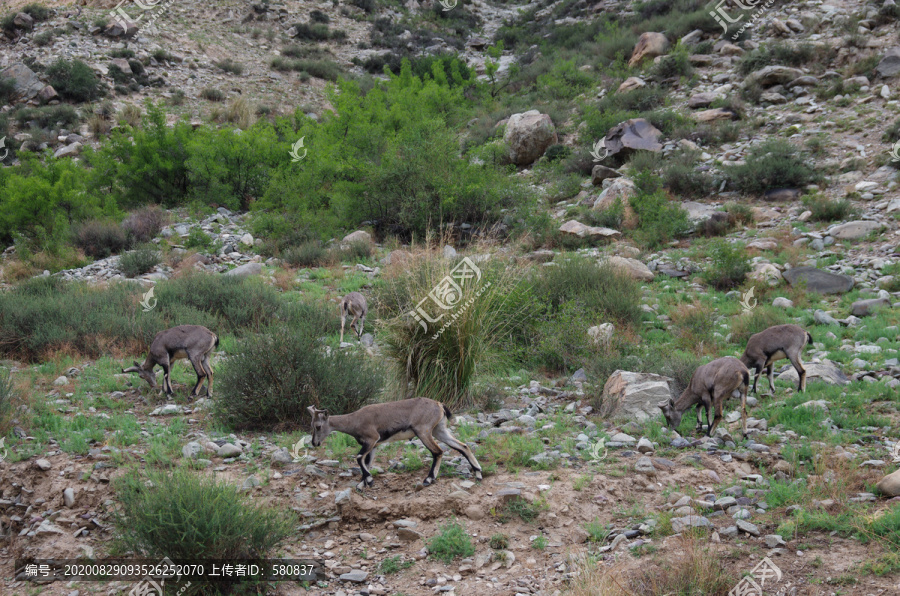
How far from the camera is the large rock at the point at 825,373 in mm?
7418

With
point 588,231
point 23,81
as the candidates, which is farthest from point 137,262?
point 23,81

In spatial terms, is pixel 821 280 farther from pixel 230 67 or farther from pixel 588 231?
pixel 230 67

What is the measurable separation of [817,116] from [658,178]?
18.8 ft

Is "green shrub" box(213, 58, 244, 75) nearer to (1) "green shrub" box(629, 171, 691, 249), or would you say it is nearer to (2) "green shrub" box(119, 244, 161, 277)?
(2) "green shrub" box(119, 244, 161, 277)

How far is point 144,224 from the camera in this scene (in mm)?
17703

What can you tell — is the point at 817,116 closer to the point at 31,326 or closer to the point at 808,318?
the point at 808,318

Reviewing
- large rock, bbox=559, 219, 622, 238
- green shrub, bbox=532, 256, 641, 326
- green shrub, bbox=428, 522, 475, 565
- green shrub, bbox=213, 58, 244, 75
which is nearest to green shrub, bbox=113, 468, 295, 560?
green shrub, bbox=428, 522, 475, 565

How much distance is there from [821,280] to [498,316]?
6085mm

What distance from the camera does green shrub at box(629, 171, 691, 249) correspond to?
48.5 feet

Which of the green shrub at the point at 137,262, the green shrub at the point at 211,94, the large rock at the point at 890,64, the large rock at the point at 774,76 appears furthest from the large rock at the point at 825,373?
the green shrub at the point at 211,94

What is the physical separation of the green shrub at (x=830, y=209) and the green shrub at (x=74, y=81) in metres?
29.2

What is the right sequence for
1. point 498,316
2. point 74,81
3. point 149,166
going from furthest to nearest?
point 74,81 → point 149,166 → point 498,316

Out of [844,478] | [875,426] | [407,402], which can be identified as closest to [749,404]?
[875,426]

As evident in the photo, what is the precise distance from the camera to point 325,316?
10.5 m
